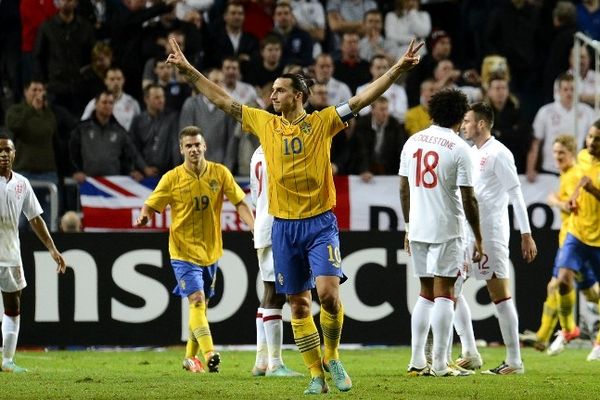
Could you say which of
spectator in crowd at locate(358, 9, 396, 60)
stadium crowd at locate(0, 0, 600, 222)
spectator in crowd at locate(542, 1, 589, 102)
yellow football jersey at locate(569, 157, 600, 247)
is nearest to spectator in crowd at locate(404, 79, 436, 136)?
stadium crowd at locate(0, 0, 600, 222)

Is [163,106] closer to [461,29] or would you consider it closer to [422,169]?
[461,29]

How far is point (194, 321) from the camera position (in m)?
13.2

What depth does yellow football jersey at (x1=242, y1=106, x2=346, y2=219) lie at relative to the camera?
10.3 metres

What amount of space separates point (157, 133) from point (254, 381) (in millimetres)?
7678

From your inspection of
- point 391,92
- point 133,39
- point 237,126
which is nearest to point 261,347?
point 237,126

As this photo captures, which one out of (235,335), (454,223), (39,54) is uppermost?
(39,54)

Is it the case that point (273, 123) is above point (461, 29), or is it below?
below

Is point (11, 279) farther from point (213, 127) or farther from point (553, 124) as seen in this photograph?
point (553, 124)

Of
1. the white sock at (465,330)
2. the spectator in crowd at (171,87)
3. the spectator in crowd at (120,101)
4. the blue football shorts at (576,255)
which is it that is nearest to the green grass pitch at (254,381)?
the white sock at (465,330)

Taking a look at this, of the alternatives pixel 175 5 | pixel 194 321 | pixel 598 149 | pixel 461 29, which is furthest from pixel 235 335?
pixel 461 29

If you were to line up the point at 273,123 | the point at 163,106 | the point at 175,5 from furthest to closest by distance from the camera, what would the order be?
1. the point at 175,5
2. the point at 163,106
3. the point at 273,123

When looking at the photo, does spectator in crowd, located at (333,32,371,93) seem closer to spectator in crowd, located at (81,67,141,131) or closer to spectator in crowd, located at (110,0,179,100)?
spectator in crowd, located at (110,0,179,100)

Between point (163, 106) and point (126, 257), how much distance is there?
9.70 ft

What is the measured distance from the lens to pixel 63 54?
65.6ft
